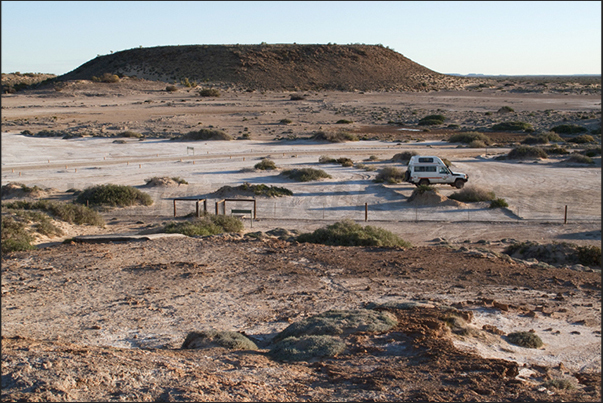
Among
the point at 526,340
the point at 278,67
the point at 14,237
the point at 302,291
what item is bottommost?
the point at 302,291

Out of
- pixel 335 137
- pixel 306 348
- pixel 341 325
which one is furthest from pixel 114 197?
pixel 335 137

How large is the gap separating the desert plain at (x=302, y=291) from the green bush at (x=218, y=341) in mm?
296

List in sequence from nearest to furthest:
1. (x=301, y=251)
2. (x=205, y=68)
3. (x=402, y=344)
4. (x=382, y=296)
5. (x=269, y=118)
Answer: (x=402, y=344) → (x=382, y=296) → (x=301, y=251) → (x=269, y=118) → (x=205, y=68)

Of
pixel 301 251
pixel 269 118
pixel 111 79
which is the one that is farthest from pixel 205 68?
pixel 301 251

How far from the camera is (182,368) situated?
8266 millimetres

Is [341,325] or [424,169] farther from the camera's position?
[424,169]

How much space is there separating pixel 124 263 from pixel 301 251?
5426 millimetres

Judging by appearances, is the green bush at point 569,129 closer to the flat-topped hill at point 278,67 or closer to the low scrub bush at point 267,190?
the low scrub bush at point 267,190

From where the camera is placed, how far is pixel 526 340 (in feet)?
35.3

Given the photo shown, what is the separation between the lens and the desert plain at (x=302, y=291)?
8047 mm

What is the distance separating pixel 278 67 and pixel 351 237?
4576 inches

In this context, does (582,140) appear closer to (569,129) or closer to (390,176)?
(569,129)

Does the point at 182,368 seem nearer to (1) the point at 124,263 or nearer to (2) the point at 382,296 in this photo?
(2) the point at 382,296

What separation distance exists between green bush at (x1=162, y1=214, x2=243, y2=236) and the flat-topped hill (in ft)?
319
